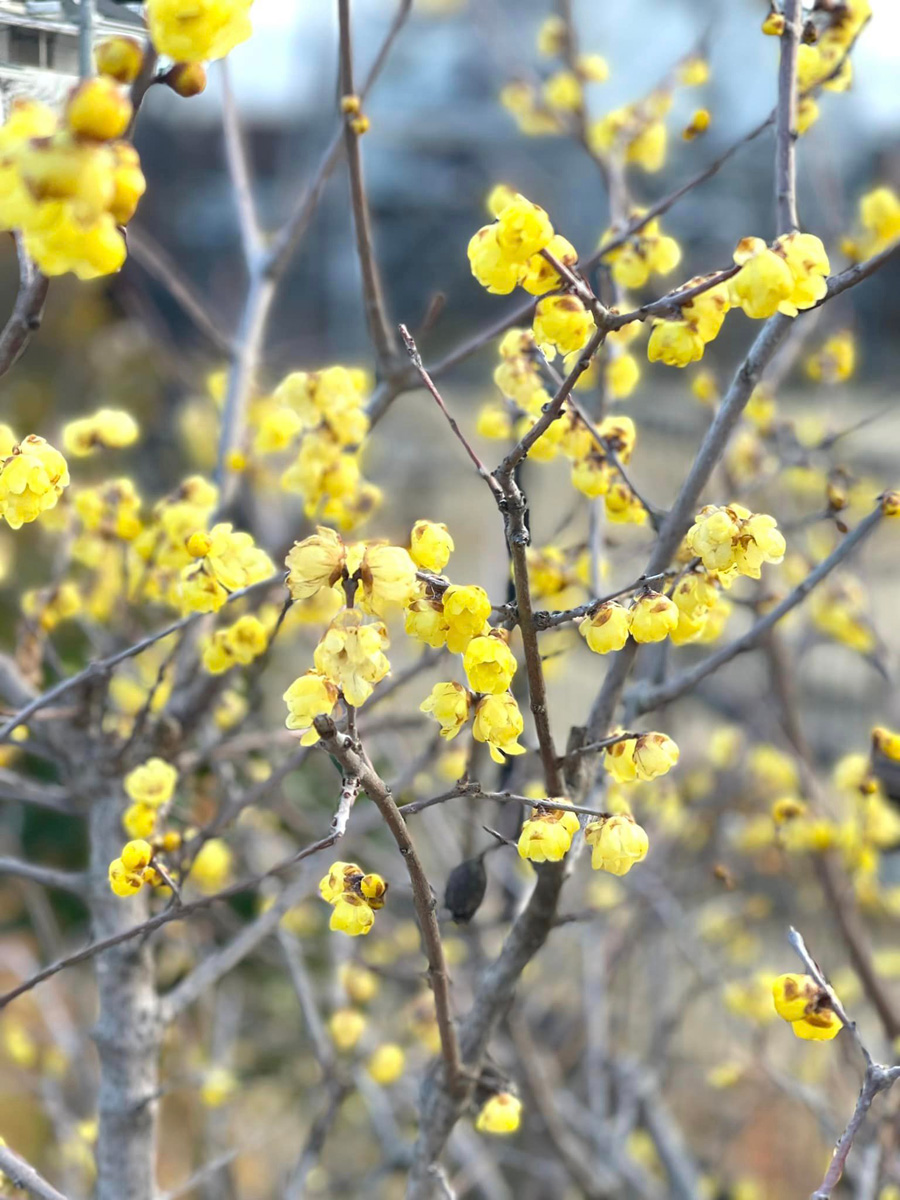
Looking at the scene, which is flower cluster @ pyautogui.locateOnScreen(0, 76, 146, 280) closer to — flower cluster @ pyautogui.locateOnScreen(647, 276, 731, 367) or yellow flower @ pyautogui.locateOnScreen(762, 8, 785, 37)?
flower cluster @ pyautogui.locateOnScreen(647, 276, 731, 367)

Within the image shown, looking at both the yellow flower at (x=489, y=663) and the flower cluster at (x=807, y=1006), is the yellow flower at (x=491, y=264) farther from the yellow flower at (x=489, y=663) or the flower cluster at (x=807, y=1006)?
the flower cluster at (x=807, y=1006)

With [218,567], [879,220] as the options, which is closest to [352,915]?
[218,567]

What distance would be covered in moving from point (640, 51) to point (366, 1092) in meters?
11.5

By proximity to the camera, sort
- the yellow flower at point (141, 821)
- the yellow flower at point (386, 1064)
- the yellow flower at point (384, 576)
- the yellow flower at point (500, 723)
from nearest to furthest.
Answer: the yellow flower at point (384, 576)
the yellow flower at point (500, 723)
the yellow flower at point (141, 821)
the yellow flower at point (386, 1064)

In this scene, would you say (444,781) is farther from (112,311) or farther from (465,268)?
(465,268)

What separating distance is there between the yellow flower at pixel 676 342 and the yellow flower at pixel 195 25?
0.49m

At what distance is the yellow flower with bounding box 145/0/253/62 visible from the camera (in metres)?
0.77

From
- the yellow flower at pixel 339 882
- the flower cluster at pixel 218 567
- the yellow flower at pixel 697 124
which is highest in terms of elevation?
the yellow flower at pixel 697 124

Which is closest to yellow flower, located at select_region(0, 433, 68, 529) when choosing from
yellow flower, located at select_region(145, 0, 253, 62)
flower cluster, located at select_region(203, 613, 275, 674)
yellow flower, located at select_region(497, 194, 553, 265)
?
flower cluster, located at select_region(203, 613, 275, 674)

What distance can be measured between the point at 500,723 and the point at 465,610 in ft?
0.40

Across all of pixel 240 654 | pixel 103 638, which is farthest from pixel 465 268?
pixel 240 654

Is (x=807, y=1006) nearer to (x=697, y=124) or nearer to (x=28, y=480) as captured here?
(x=28, y=480)

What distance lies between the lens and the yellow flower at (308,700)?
89cm

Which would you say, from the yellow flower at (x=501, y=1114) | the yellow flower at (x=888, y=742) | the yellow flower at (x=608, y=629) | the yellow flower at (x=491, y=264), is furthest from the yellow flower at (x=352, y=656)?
the yellow flower at (x=888, y=742)
